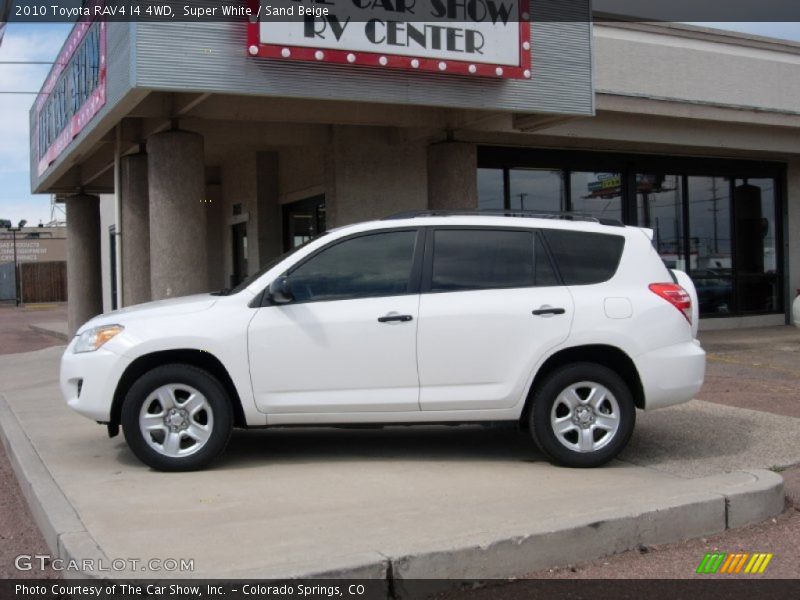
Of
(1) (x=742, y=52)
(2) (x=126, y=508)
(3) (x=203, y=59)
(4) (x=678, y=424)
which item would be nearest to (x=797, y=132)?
(1) (x=742, y=52)

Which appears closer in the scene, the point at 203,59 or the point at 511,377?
the point at 511,377

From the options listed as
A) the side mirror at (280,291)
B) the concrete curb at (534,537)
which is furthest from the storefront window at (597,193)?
the concrete curb at (534,537)

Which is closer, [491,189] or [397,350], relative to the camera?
[397,350]

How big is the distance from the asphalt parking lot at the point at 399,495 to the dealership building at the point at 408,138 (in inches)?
160

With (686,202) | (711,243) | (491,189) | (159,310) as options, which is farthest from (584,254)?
(711,243)

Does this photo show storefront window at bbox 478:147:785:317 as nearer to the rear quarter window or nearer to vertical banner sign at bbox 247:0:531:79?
vertical banner sign at bbox 247:0:531:79

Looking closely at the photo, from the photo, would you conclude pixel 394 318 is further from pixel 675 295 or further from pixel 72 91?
pixel 72 91

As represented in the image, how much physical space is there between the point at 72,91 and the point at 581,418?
10.2 metres

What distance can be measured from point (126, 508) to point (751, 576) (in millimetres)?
3607

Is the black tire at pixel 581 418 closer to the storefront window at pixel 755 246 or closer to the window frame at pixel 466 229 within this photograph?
the window frame at pixel 466 229

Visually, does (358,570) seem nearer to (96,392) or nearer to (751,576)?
(751,576)

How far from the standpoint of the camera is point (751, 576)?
4.65 meters

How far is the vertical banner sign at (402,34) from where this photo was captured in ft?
30.8

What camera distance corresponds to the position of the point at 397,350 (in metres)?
6.27
